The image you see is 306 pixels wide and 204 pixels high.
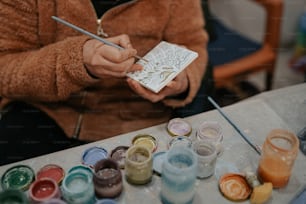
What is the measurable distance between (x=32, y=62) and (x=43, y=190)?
0.32 meters

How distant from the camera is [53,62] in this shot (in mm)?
878

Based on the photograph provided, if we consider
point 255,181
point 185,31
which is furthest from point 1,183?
point 185,31

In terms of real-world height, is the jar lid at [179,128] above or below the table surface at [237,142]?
above

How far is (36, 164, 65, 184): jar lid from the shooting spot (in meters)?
0.73

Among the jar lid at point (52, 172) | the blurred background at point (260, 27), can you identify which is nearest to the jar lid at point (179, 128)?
the jar lid at point (52, 172)

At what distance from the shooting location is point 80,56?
0.84 metres

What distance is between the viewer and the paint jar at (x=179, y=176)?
0.66 meters

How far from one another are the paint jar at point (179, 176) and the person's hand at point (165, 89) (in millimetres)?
209

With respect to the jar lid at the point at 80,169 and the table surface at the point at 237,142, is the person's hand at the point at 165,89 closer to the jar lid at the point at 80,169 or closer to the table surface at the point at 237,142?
the table surface at the point at 237,142

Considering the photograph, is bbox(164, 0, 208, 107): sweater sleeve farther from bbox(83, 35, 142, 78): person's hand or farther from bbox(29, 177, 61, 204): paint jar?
bbox(29, 177, 61, 204): paint jar

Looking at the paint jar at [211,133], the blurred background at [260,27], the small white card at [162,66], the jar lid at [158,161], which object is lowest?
the blurred background at [260,27]

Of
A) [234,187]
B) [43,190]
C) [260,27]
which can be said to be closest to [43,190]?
[43,190]

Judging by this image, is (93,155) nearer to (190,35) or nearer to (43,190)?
(43,190)

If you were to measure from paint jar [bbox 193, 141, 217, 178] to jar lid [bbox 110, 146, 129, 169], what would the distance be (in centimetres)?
13
